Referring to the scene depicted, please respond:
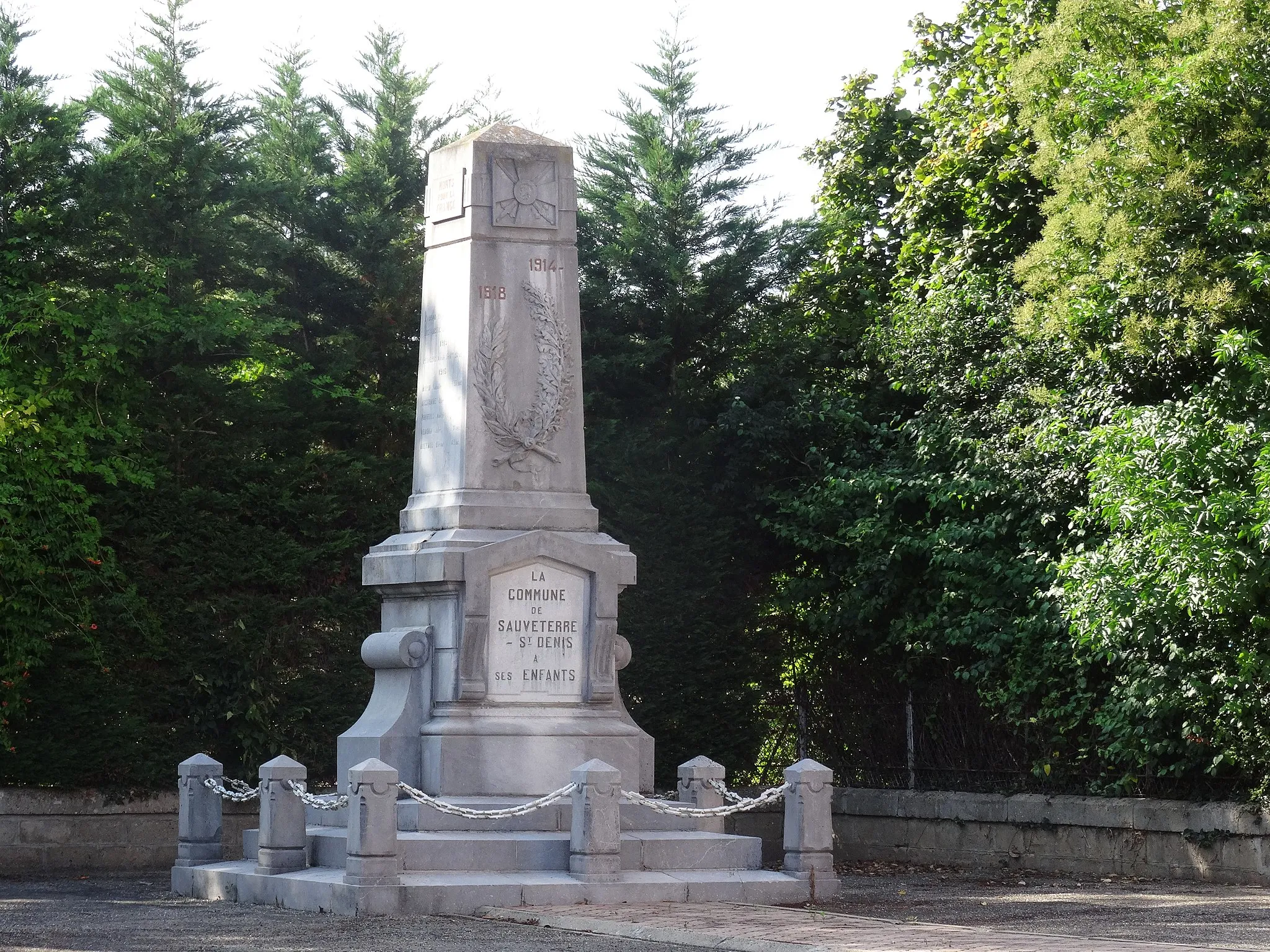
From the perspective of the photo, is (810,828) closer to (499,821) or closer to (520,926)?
(499,821)

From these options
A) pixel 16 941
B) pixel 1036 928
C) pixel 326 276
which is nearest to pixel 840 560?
pixel 326 276

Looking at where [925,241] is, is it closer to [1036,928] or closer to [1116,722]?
[1116,722]

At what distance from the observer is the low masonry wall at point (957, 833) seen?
658 inches

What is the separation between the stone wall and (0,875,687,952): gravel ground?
4200 mm

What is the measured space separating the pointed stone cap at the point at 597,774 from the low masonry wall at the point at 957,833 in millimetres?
6650


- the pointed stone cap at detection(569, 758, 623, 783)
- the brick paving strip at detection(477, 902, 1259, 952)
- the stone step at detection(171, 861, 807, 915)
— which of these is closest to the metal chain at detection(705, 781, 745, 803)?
the stone step at detection(171, 861, 807, 915)

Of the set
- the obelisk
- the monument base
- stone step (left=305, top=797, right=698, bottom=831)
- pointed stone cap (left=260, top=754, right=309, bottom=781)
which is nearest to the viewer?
stone step (left=305, top=797, right=698, bottom=831)

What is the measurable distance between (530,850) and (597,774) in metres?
0.87

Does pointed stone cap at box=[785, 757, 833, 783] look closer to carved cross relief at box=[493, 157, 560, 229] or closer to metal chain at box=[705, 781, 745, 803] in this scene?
metal chain at box=[705, 781, 745, 803]

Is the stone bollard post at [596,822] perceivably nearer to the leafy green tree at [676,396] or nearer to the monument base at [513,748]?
the monument base at [513,748]

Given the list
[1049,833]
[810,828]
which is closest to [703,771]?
[810,828]

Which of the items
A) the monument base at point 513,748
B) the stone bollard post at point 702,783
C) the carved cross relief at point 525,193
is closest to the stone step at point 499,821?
the monument base at point 513,748

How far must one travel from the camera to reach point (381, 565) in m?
14.8

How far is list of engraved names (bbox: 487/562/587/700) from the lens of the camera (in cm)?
1419
